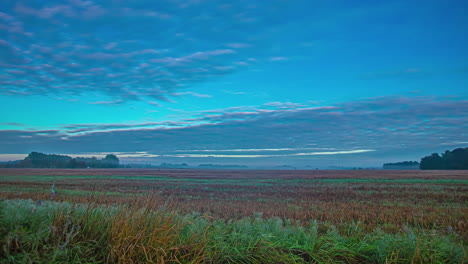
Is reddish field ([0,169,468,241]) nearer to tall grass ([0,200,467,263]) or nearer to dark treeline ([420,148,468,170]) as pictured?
tall grass ([0,200,467,263])

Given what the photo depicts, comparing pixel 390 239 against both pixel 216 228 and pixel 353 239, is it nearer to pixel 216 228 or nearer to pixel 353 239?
pixel 353 239

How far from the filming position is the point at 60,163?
139m

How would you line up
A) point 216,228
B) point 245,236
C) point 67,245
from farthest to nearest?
point 216,228
point 245,236
point 67,245

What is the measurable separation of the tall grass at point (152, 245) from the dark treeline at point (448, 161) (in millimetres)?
151156

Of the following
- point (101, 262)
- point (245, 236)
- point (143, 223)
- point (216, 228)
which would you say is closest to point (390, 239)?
point (245, 236)

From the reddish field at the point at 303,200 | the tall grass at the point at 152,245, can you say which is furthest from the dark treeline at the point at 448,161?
the tall grass at the point at 152,245

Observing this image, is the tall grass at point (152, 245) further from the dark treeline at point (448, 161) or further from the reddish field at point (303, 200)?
the dark treeline at point (448, 161)

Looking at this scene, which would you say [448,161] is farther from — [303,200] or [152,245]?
[152,245]

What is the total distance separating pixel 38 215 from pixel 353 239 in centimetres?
616

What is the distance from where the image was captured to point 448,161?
137375 millimetres

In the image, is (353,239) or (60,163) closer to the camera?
(353,239)

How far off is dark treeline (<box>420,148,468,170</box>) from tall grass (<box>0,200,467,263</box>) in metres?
151

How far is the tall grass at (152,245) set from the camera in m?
4.63

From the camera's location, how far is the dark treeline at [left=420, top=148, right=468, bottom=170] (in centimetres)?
12950
